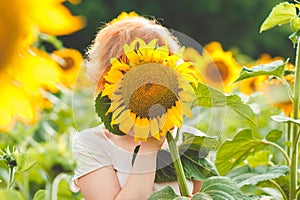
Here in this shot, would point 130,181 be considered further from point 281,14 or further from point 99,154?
point 281,14

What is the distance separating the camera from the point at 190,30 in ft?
19.9

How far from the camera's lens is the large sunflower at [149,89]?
802 millimetres

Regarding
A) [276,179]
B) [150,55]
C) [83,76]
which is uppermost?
[150,55]

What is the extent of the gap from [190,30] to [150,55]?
5288mm

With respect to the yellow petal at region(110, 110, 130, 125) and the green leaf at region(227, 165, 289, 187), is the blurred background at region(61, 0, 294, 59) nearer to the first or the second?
the green leaf at region(227, 165, 289, 187)

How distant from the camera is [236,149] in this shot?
120cm

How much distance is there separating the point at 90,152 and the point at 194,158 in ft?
0.59

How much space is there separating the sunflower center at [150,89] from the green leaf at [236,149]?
1.24 ft

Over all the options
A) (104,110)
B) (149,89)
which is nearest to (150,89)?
(149,89)

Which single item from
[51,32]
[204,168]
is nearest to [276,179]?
[204,168]

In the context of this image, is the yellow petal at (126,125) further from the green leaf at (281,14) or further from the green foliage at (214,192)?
the green leaf at (281,14)

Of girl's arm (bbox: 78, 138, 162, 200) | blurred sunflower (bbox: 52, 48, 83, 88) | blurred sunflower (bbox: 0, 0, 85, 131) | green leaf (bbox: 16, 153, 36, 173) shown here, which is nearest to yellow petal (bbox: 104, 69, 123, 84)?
girl's arm (bbox: 78, 138, 162, 200)

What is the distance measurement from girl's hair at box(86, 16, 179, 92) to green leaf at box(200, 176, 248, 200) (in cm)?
18

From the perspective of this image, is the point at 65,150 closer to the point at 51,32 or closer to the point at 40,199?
the point at 40,199
